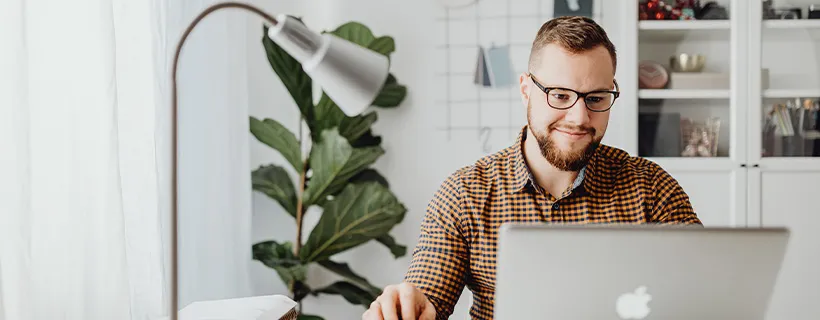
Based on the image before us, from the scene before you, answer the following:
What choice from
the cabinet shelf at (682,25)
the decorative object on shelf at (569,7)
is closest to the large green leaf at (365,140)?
the decorative object on shelf at (569,7)

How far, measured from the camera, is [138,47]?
5.90ft

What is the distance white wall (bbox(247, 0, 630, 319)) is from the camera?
3.12 m

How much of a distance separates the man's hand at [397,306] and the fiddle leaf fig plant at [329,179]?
4.91 ft

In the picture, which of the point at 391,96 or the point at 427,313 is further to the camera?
the point at 391,96

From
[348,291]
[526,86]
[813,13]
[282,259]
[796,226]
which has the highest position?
[813,13]

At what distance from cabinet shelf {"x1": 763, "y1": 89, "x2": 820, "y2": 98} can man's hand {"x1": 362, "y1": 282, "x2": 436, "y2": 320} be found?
2.10m

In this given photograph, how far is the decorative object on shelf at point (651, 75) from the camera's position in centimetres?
293

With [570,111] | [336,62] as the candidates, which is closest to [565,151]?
[570,111]

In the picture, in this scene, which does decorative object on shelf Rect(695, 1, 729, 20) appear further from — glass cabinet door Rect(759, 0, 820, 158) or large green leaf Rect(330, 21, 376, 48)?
large green leaf Rect(330, 21, 376, 48)

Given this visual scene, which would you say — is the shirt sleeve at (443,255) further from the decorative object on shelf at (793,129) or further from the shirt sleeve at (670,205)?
the decorative object on shelf at (793,129)

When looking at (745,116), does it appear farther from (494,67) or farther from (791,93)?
(494,67)

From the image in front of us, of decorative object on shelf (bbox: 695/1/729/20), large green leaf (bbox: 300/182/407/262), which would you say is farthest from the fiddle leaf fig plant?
decorative object on shelf (bbox: 695/1/729/20)

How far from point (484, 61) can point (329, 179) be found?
0.81 m

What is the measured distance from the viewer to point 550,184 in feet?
5.61
